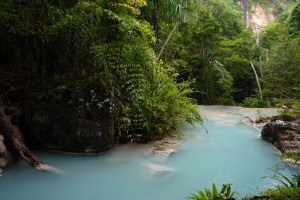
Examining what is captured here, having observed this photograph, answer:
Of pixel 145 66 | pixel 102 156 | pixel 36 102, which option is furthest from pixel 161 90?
pixel 36 102

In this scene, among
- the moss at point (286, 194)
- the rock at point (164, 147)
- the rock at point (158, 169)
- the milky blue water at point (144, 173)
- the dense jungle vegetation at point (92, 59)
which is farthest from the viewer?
the dense jungle vegetation at point (92, 59)

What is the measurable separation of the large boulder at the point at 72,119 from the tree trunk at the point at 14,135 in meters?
0.32

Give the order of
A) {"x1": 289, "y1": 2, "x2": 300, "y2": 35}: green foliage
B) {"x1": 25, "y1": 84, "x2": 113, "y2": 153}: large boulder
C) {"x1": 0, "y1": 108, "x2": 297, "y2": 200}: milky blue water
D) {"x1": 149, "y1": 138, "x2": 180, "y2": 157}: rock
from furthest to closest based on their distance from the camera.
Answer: {"x1": 289, "y1": 2, "x2": 300, "y2": 35}: green foliage → {"x1": 149, "y1": 138, "x2": 180, "y2": 157}: rock → {"x1": 25, "y1": 84, "x2": 113, "y2": 153}: large boulder → {"x1": 0, "y1": 108, "x2": 297, "y2": 200}: milky blue water

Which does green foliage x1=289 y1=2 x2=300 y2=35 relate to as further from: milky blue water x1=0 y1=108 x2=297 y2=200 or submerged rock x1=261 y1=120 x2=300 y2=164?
milky blue water x1=0 y1=108 x2=297 y2=200

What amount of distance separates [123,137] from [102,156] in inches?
35.7

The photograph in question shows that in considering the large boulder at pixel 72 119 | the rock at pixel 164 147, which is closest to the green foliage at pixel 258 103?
the rock at pixel 164 147

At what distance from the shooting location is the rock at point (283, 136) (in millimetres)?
6473

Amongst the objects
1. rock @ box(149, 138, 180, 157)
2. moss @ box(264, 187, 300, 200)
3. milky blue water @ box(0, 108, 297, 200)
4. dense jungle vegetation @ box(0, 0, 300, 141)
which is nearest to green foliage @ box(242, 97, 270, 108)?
Answer: dense jungle vegetation @ box(0, 0, 300, 141)

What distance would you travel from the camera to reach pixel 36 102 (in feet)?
20.5

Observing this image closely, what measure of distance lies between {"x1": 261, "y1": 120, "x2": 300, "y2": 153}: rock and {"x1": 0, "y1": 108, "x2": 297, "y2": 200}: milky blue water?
215 mm

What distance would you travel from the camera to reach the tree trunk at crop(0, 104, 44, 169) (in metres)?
5.32

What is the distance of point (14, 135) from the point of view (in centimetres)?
560

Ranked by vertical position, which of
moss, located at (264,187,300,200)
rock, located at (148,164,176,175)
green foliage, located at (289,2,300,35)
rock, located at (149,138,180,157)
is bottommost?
rock, located at (148,164,176,175)

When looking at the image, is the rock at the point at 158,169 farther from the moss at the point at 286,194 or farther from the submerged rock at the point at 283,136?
the submerged rock at the point at 283,136
